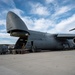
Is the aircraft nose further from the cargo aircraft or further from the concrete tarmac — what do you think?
the concrete tarmac

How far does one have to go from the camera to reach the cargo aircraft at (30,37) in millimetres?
22242

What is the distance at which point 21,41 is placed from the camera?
2575 cm

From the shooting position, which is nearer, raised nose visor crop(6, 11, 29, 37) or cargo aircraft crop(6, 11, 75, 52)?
raised nose visor crop(6, 11, 29, 37)

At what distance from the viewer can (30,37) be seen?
2342 centimetres

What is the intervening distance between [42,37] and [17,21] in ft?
19.7

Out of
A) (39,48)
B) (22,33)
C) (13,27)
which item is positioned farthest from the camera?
(39,48)

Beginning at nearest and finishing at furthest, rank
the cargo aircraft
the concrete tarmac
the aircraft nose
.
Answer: the concrete tarmac < the aircraft nose < the cargo aircraft

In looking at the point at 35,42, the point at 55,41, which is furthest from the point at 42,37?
the point at 55,41

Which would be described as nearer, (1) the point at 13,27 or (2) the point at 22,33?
(1) the point at 13,27

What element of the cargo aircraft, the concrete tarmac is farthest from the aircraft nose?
the concrete tarmac

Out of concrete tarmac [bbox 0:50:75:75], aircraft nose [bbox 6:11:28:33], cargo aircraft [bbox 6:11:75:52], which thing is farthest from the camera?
cargo aircraft [bbox 6:11:75:52]

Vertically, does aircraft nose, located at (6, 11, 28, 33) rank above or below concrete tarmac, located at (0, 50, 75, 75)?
above

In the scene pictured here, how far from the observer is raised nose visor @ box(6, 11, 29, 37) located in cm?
2188

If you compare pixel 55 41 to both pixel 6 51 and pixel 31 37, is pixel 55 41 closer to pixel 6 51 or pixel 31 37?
pixel 31 37
